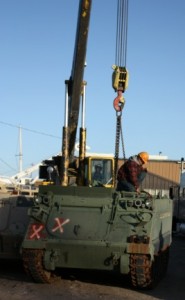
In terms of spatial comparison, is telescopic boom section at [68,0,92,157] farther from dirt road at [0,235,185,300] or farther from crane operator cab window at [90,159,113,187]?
dirt road at [0,235,185,300]

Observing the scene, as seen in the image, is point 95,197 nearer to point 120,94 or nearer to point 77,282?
Result: point 77,282

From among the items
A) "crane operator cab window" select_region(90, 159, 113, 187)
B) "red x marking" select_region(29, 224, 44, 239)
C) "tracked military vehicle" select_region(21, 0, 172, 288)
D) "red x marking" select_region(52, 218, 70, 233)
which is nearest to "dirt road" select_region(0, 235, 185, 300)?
"tracked military vehicle" select_region(21, 0, 172, 288)

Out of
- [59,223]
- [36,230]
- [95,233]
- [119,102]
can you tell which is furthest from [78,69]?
[95,233]

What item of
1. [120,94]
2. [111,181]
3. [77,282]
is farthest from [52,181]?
[77,282]

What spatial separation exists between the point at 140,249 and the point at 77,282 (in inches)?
72.5

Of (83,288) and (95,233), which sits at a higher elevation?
(95,233)

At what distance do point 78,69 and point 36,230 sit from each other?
164 inches

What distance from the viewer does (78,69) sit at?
1235 centimetres

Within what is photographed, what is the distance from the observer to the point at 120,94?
1258 cm

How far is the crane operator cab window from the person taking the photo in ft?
46.6

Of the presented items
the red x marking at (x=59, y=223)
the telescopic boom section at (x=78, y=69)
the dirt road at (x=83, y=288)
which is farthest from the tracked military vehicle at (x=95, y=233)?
the telescopic boom section at (x=78, y=69)

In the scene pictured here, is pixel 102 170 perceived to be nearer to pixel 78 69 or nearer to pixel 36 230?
pixel 78 69

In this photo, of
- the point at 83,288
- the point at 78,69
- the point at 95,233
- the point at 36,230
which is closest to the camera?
the point at 95,233

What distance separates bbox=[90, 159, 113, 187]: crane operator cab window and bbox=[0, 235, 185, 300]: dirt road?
321cm
